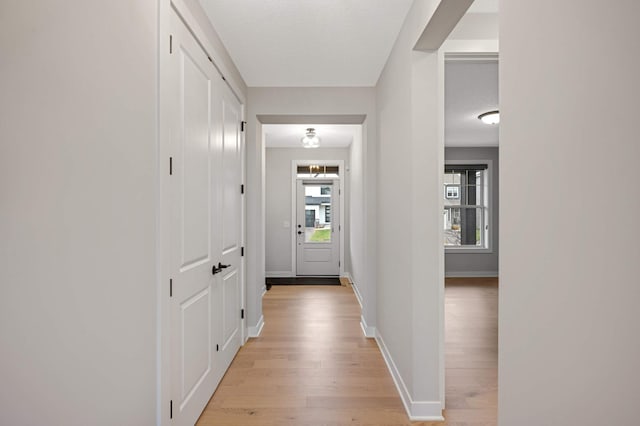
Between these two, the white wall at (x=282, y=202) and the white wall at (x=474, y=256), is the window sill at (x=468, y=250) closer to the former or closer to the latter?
the white wall at (x=474, y=256)

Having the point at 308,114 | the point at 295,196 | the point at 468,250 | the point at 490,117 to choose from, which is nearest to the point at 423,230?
the point at 308,114

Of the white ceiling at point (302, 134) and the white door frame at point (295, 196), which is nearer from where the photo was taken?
the white ceiling at point (302, 134)

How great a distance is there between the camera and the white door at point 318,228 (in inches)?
271

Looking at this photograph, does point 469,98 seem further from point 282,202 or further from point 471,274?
point 471,274

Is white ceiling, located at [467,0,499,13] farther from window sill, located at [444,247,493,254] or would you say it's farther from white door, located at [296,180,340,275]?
window sill, located at [444,247,493,254]

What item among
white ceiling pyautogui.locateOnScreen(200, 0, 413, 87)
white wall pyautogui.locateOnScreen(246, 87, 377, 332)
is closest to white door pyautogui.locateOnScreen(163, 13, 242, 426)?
white ceiling pyautogui.locateOnScreen(200, 0, 413, 87)

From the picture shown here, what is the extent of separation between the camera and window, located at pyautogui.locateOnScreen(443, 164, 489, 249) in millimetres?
7129
